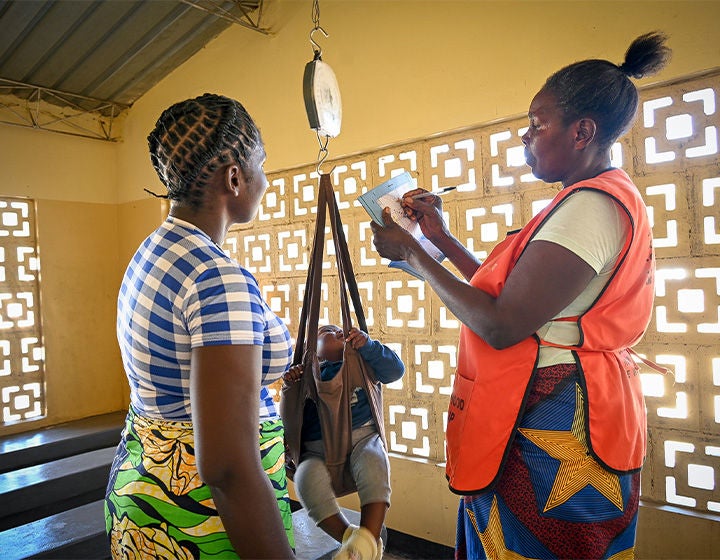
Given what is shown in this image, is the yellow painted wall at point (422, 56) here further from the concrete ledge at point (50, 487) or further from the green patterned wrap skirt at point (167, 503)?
the concrete ledge at point (50, 487)

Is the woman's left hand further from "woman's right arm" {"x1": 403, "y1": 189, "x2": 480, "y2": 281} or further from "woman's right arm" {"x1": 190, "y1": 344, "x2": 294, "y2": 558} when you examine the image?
"woman's right arm" {"x1": 190, "y1": 344, "x2": 294, "y2": 558}

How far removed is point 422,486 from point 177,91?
367 centimetres

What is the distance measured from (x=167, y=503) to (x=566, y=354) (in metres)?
0.82

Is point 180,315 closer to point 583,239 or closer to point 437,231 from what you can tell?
point 583,239

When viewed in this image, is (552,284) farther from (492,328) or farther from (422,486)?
(422,486)

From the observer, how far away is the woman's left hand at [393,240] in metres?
1.34

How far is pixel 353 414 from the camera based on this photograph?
5.63ft

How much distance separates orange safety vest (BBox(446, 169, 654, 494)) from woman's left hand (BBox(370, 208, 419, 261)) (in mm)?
239

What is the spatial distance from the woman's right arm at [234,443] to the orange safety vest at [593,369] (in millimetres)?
464

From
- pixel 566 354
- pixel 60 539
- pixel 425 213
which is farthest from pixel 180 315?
pixel 60 539

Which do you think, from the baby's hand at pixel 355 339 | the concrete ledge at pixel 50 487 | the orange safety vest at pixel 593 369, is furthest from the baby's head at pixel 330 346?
the concrete ledge at pixel 50 487

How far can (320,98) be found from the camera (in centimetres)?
154

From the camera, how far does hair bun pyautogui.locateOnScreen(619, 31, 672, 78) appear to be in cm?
121

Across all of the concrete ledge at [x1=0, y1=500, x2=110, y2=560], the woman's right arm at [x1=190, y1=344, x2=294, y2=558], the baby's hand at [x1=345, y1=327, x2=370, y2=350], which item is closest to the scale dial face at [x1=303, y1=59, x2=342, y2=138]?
the baby's hand at [x1=345, y1=327, x2=370, y2=350]
